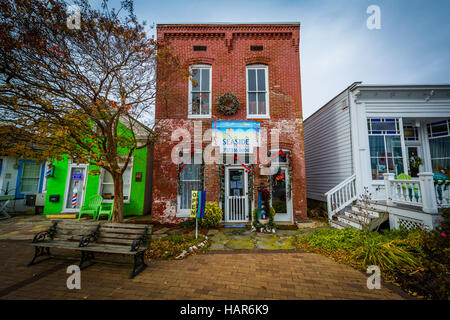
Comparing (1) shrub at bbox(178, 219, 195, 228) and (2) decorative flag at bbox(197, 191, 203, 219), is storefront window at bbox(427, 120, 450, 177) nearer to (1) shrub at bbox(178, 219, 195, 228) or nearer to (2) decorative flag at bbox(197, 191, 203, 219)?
(2) decorative flag at bbox(197, 191, 203, 219)

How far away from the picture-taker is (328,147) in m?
9.24

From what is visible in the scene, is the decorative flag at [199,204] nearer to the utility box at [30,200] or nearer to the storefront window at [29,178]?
the utility box at [30,200]

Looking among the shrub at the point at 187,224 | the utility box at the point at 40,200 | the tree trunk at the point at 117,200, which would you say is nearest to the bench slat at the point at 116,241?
the tree trunk at the point at 117,200

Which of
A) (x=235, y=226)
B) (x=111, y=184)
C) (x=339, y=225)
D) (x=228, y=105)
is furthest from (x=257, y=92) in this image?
(x=111, y=184)

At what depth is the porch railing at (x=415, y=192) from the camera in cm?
471

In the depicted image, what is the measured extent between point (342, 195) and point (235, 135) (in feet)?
16.4

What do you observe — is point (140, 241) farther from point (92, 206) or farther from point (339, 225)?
point (92, 206)

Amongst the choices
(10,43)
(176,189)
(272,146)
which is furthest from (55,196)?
(272,146)

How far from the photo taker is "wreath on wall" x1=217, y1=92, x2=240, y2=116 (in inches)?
318

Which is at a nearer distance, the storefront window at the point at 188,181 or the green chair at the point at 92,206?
the storefront window at the point at 188,181

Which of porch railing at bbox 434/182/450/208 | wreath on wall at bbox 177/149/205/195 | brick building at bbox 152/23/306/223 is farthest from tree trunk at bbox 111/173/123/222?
porch railing at bbox 434/182/450/208

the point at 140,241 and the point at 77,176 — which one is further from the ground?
the point at 77,176

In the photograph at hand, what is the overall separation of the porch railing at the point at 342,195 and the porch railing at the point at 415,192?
1217mm

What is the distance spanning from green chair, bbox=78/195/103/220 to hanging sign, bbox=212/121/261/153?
625 centimetres
